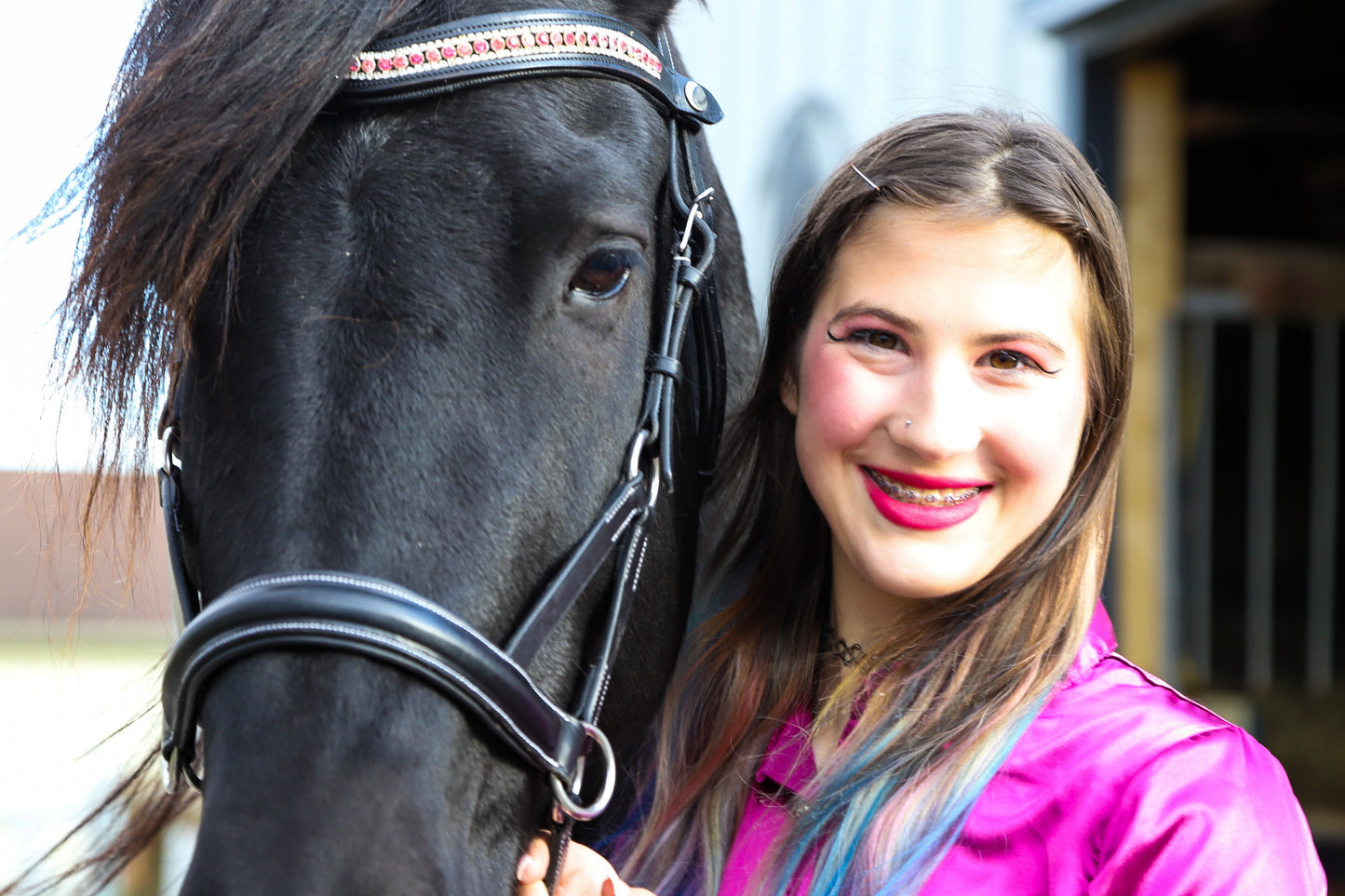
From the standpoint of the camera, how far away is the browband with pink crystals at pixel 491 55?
1146 millimetres

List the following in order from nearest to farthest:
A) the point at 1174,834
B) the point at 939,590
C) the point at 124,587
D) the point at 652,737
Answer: the point at 1174,834
the point at 939,590
the point at 124,587
the point at 652,737

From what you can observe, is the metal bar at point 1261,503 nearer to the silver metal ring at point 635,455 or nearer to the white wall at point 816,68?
the white wall at point 816,68

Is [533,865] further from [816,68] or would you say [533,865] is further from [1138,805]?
[816,68]

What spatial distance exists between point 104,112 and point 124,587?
52 cm

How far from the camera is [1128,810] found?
1026 mm

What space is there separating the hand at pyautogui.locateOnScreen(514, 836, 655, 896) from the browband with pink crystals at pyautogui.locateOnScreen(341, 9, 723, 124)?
725mm

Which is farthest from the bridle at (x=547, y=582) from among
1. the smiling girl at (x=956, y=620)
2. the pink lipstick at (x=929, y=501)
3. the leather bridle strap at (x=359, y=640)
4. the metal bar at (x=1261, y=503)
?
the metal bar at (x=1261, y=503)

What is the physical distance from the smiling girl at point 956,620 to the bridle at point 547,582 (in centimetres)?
13

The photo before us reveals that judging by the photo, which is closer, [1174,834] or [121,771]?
[1174,834]

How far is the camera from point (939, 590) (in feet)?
4.00

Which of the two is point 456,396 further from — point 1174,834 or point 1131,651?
point 1131,651

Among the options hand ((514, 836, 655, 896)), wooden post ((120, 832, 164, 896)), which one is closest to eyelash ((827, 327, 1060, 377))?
hand ((514, 836, 655, 896))

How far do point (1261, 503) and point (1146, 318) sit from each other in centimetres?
332

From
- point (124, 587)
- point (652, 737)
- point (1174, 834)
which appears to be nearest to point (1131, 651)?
point (652, 737)
